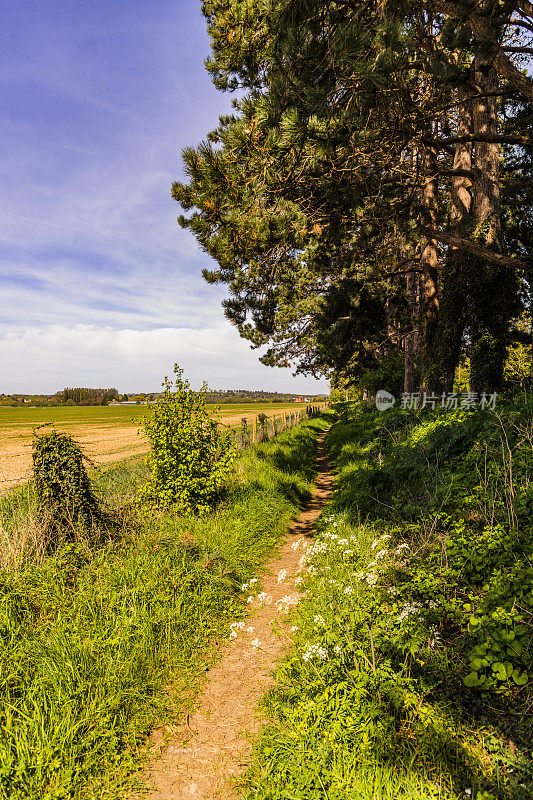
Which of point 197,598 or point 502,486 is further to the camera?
point 502,486

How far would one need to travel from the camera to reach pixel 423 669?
2934mm

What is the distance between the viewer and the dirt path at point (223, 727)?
2.40 m

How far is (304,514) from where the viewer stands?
8.16 m

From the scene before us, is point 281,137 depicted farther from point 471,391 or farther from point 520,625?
point 471,391

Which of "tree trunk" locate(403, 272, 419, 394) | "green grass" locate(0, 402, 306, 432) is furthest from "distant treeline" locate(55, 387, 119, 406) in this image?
"tree trunk" locate(403, 272, 419, 394)

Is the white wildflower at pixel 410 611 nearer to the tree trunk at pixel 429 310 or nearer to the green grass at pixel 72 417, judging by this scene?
the tree trunk at pixel 429 310

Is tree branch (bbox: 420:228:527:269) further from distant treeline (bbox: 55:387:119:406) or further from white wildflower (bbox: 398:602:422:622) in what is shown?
distant treeline (bbox: 55:387:119:406)

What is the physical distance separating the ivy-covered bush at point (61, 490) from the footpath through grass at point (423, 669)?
10.2ft

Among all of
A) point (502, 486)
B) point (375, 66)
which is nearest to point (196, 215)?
point (375, 66)

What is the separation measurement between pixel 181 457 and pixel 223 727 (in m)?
4.07

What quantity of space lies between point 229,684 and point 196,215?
21.9 feet

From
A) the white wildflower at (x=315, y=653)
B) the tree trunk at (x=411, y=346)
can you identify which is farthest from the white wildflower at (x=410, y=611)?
the tree trunk at (x=411, y=346)

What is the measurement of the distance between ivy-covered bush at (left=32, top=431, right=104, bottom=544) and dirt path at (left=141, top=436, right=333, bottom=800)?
2526 millimetres

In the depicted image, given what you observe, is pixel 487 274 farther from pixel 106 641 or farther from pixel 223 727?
pixel 106 641
